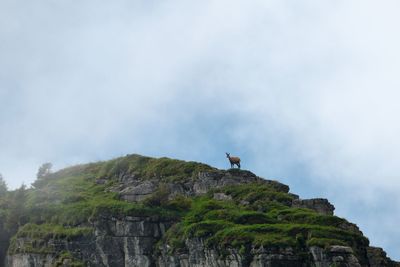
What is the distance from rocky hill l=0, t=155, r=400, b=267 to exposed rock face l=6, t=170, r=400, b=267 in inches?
3.9

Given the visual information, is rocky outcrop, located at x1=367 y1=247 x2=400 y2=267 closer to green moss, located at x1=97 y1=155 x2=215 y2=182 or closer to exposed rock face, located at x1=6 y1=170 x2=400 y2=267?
exposed rock face, located at x1=6 y1=170 x2=400 y2=267

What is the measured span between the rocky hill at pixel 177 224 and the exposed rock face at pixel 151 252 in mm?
99

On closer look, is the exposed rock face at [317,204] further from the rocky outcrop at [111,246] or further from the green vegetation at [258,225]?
the rocky outcrop at [111,246]

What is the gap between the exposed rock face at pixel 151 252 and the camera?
201 ft

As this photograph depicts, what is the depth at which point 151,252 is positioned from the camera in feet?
235

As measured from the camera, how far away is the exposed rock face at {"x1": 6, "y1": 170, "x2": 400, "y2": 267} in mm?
61125

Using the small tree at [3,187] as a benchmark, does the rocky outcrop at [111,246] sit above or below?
below

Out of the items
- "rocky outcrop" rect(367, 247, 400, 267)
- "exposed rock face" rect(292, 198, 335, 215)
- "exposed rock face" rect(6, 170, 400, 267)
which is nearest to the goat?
"exposed rock face" rect(6, 170, 400, 267)

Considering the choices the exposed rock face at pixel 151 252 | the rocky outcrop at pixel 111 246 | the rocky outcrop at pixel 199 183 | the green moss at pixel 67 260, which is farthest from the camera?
the rocky outcrop at pixel 199 183

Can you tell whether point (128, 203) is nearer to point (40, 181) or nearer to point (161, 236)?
point (161, 236)

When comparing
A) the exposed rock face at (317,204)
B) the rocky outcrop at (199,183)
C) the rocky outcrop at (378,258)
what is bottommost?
the rocky outcrop at (378,258)

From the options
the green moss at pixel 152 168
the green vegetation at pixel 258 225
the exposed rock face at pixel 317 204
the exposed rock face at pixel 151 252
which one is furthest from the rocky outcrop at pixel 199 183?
the exposed rock face at pixel 317 204

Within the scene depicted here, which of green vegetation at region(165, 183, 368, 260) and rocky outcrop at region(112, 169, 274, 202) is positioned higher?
rocky outcrop at region(112, 169, 274, 202)

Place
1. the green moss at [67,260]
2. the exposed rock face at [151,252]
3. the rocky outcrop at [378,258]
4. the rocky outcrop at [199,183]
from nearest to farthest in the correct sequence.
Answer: the exposed rock face at [151,252] < the rocky outcrop at [378,258] < the green moss at [67,260] < the rocky outcrop at [199,183]
